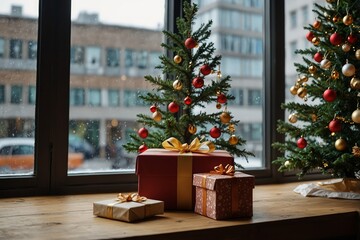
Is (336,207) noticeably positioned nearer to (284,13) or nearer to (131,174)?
(131,174)

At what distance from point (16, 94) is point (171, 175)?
0.82 meters

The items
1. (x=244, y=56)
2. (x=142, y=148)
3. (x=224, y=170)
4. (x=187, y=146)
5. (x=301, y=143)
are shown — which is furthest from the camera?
(x=244, y=56)

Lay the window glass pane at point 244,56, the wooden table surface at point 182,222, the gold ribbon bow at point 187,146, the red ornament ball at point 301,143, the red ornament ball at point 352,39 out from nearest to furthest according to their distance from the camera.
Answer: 1. the wooden table surface at point 182,222
2. the gold ribbon bow at point 187,146
3. the red ornament ball at point 352,39
4. the red ornament ball at point 301,143
5. the window glass pane at point 244,56

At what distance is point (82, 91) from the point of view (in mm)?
1974

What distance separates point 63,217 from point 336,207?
3.55 ft

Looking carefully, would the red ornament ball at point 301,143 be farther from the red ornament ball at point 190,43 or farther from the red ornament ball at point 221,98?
the red ornament ball at point 190,43

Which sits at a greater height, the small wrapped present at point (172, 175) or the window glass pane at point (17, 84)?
the window glass pane at point (17, 84)

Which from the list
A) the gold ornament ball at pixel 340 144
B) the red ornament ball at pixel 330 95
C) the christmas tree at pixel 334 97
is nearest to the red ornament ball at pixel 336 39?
the christmas tree at pixel 334 97

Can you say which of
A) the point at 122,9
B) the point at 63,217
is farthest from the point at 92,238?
the point at 122,9

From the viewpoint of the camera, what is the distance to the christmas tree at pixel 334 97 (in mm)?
1909

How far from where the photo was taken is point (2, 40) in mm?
1825

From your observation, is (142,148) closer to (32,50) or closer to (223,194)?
(223,194)

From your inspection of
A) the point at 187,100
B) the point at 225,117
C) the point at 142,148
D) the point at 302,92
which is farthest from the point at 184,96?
the point at 302,92

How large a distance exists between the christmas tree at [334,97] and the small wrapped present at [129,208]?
2.84 feet
